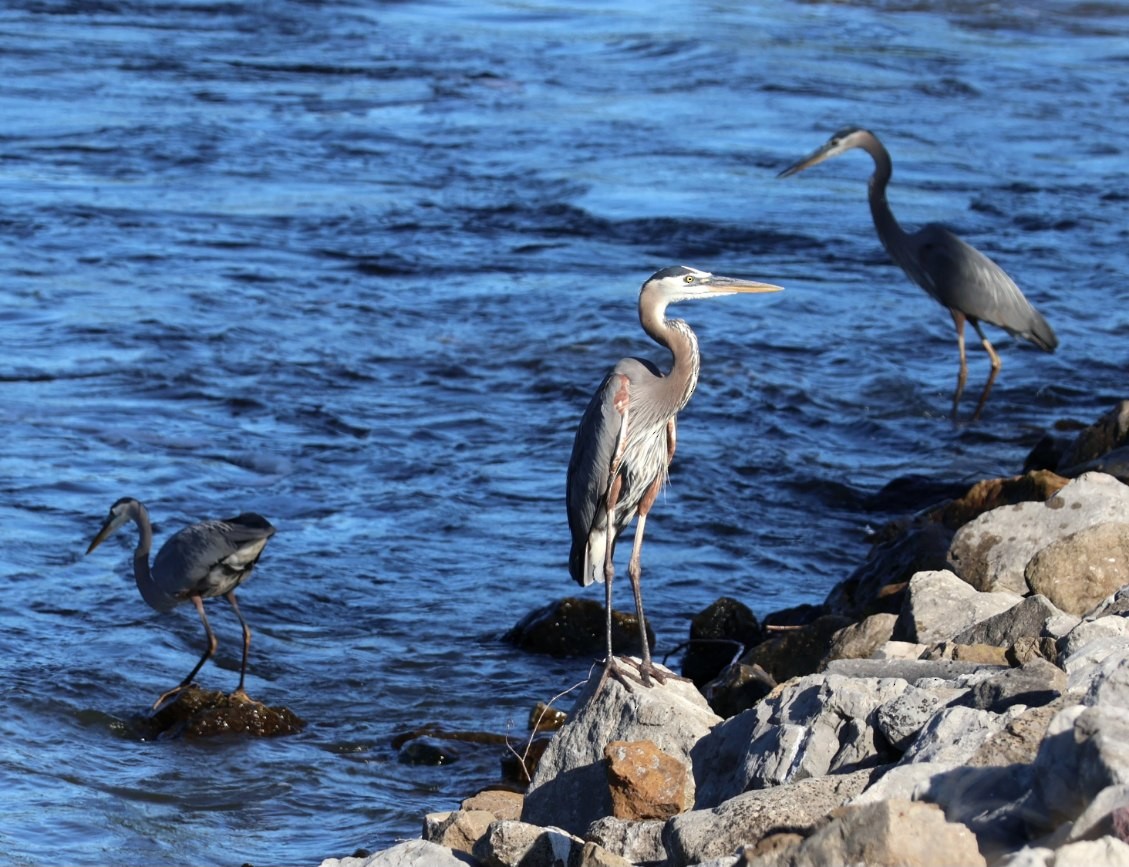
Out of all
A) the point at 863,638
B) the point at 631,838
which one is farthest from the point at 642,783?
the point at 863,638

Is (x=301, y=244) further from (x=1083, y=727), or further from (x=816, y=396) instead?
(x=1083, y=727)

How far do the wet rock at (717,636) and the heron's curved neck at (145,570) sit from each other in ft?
8.01

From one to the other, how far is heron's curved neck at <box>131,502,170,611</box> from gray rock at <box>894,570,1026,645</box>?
385cm

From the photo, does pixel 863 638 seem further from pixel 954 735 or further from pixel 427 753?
pixel 954 735

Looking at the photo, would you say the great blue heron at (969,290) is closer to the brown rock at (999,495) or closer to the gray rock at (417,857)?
the brown rock at (999,495)

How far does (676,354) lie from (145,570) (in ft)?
11.3

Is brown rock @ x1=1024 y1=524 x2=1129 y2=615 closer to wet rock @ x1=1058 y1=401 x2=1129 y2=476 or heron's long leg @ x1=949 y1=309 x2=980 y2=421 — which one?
wet rock @ x1=1058 y1=401 x2=1129 y2=476

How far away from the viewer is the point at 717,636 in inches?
301

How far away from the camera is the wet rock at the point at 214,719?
7.32 metres

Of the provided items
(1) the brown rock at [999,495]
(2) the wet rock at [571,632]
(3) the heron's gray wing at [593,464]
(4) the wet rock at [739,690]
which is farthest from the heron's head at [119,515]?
(1) the brown rock at [999,495]

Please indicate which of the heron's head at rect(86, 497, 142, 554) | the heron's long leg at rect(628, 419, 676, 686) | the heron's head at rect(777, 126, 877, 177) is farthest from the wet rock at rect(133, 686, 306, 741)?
the heron's head at rect(777, 126, 877, 177)

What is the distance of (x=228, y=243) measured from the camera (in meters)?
15.6

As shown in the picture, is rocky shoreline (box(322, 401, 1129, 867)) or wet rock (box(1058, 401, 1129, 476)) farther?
wet rock (box(1058, 401, 1129, 476))

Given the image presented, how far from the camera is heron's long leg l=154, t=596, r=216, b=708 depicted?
7527 millimetres
